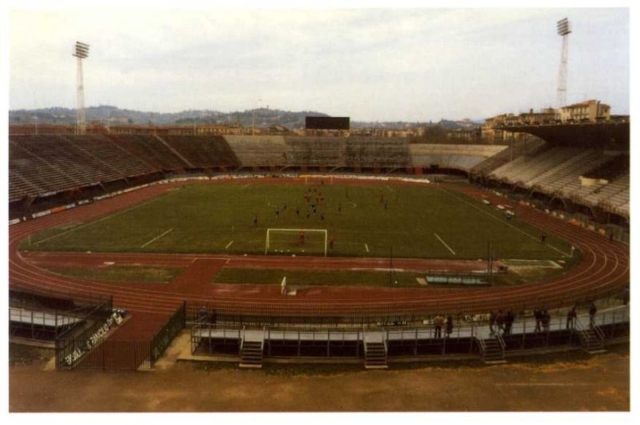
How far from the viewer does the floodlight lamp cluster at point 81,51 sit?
7744 cm

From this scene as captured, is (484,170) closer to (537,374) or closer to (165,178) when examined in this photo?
(165,178)

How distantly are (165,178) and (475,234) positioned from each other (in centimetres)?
5910

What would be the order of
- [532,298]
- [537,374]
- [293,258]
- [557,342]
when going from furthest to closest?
[293,258] → [532,298] → [557,342] → [537,374]

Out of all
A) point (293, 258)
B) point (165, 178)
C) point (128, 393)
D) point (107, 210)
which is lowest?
point (128, 393)

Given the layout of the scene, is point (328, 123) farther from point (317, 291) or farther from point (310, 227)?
point (317, 291)

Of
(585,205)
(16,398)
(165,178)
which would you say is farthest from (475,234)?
(165,178)

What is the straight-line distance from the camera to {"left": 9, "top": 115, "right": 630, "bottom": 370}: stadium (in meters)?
21.7

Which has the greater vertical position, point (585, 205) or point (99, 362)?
point (585, 205)

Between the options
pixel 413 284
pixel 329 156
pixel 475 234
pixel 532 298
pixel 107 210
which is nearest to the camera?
pixel 532 298

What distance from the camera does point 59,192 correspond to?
2344 inches

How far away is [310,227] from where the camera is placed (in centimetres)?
4834

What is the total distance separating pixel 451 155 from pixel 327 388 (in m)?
102

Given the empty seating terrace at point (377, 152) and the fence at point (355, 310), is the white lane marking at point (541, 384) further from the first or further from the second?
the empty seating terrace at point (377, 152)

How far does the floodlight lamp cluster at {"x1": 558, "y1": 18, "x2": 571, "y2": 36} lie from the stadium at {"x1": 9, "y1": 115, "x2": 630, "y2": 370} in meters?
15.0
